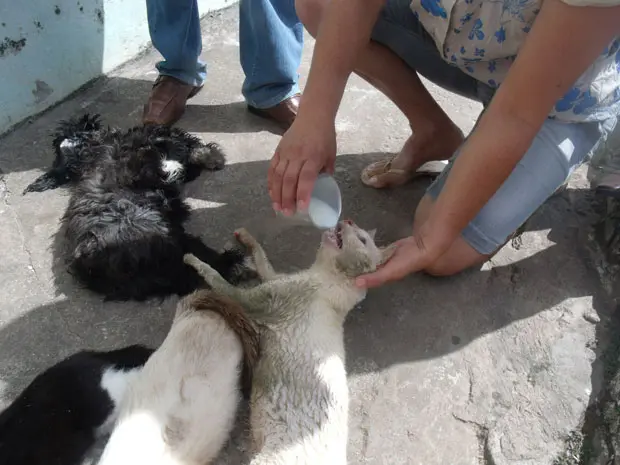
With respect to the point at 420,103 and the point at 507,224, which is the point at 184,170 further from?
the point at 507,224

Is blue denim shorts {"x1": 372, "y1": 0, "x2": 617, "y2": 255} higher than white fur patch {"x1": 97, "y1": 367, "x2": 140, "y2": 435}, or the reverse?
blue denim shorts {"x1": 372, "y1": 0, "x2": 617, "y2": 255}

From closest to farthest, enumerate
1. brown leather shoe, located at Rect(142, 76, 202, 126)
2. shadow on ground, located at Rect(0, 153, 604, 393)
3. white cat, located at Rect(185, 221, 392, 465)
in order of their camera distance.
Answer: white cat, located at Rect(185, 221, 392, 465) → shadow on ground, located at Rect(0, 153, 604, 393) → brown leather shoe, located at Rect(142, 76, 202, 126)

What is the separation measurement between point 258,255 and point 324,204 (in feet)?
1.41

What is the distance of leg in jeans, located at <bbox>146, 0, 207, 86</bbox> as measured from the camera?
2.53 meters

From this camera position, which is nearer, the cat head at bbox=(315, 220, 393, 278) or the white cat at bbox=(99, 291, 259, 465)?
the white cat at bbox=(99, 291, 259, 465)

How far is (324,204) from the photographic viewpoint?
1.76 meters

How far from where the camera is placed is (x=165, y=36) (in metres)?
2.58

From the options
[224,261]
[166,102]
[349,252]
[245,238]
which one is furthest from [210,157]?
[349,252]

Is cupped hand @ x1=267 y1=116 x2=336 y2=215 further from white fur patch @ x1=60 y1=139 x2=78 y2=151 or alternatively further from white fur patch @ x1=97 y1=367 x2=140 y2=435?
white fur patch @ x1=60 y1=139 x2=78 y2=151

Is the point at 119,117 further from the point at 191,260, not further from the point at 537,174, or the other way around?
the point at 537,174

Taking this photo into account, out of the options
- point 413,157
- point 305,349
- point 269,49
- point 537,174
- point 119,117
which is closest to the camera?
point 305,349

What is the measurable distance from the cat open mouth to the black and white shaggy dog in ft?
1.29

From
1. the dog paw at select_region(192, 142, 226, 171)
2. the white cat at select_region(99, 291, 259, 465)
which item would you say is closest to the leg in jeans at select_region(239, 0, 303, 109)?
the dog paw at select_region(192, 142, 226, 171)

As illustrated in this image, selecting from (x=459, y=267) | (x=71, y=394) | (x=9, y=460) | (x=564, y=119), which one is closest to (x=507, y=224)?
(x=459, y=267)
